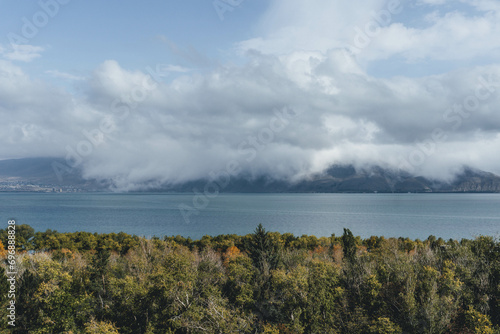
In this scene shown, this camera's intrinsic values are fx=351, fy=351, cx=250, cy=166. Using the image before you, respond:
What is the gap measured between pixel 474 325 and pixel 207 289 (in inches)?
962

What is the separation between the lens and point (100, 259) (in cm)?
4612

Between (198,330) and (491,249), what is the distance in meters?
36.6

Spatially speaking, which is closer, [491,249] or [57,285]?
[57,285]

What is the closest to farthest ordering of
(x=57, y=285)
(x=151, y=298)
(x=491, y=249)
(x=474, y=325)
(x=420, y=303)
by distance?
(x=474, y=325) → (x=420, y=303) → (x=151, y=298) → (x=57, y=285) → (x=491, y=249)

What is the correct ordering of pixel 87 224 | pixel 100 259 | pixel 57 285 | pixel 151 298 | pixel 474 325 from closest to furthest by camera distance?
pixel 474 325, pixel 151 298, pixel 57 285, pixel 100 259, pixel 87 224

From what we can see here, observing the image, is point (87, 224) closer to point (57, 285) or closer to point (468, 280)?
point (57, 285)

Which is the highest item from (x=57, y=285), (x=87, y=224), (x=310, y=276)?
(x=310, y=276)

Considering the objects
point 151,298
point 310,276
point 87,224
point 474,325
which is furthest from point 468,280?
point 87,224

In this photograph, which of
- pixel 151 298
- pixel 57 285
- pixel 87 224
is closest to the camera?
pixel 151 298

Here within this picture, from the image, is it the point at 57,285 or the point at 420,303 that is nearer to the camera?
the point at 420,303

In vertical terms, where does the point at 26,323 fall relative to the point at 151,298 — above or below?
below

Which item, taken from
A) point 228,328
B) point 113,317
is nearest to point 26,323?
point 113,317

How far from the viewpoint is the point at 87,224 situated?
6348 inches

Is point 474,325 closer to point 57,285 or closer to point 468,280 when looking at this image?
point 468,280
